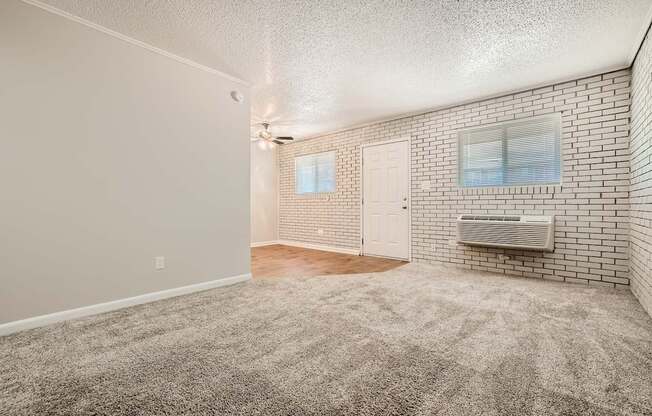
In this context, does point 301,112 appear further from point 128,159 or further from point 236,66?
point 128,159

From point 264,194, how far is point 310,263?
113 inches

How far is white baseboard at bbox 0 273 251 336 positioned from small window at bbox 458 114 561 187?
11.9ft

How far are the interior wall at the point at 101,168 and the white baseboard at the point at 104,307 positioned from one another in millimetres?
54

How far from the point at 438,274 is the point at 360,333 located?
230 centimetres

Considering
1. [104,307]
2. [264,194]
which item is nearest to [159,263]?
[104,307]

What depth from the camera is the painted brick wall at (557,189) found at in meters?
3.36

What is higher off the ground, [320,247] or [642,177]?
[642,177]

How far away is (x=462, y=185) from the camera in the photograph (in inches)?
176

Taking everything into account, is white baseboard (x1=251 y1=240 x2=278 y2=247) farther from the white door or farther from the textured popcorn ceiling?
the textured popcorn ceiling

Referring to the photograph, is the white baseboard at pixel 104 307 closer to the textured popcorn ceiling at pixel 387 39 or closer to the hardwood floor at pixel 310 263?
the hardwood floor at pixel 310 263

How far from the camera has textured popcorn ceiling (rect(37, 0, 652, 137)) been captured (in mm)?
2373

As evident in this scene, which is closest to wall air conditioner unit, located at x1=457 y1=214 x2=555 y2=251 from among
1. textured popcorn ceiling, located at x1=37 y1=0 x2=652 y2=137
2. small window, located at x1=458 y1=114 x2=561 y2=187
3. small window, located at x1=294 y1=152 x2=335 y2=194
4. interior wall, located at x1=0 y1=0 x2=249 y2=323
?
small window, located at x1=458 y1=114 x2=561 y2=187

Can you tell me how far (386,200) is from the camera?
5.37m

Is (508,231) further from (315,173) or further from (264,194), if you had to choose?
(264,194)
